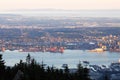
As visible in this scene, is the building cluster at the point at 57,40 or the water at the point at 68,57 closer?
the water at the point at 68,57

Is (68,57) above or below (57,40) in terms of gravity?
below

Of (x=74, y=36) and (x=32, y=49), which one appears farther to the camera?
(x=74, y=36)

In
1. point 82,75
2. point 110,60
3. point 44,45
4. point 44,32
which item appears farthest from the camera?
point 44,32

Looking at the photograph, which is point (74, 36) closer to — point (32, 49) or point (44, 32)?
point (44, 32)

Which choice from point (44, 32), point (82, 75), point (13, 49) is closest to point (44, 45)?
point (13, 49)

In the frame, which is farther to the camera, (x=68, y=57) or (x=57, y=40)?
(x=57, y=40)

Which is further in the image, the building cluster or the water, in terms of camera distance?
the building cluster

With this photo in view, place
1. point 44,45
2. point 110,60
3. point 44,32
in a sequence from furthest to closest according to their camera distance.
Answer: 1. point 44,32
2. point 44,45
3. point 110,60
